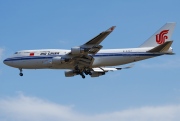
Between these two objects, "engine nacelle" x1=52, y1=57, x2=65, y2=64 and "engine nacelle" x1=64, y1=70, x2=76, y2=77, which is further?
"engine nacelle" x1=64, y1=70, x2=76, y2=77

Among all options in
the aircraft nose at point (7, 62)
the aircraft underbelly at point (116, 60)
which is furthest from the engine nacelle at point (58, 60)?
the aircraft nose at point (7, 62)

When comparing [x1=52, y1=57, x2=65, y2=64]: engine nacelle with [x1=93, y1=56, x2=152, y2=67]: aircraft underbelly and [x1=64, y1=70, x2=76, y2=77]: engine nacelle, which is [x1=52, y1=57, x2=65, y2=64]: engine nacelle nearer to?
[x1=93, y1=56, x2=152, y2=67]: aircraft underbelly

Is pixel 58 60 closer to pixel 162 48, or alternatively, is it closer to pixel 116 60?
pixel 116 60

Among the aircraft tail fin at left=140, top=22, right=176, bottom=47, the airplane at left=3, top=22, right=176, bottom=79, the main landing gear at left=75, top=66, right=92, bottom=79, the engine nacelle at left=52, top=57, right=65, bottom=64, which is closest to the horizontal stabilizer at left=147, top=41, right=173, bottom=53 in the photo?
the airplane at left=3, top=22, right=176, bottom=79

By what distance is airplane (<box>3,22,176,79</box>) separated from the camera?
7019cm

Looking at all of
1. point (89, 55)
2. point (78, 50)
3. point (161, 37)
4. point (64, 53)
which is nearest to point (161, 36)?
point (161, 37)

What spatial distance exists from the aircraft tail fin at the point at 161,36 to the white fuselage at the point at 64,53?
11.4ft


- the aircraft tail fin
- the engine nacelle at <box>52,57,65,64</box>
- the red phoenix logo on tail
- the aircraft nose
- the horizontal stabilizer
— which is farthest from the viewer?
the aircraft nose

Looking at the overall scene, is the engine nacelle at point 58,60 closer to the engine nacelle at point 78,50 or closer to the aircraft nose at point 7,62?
the engine nacelle at point 78,50

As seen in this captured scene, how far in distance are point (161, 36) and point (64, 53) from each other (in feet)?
47.1

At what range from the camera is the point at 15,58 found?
3029 inches

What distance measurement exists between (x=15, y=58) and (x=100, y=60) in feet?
41.4

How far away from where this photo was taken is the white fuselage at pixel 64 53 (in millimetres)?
72562

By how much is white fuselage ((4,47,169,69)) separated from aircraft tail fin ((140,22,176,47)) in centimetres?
346
